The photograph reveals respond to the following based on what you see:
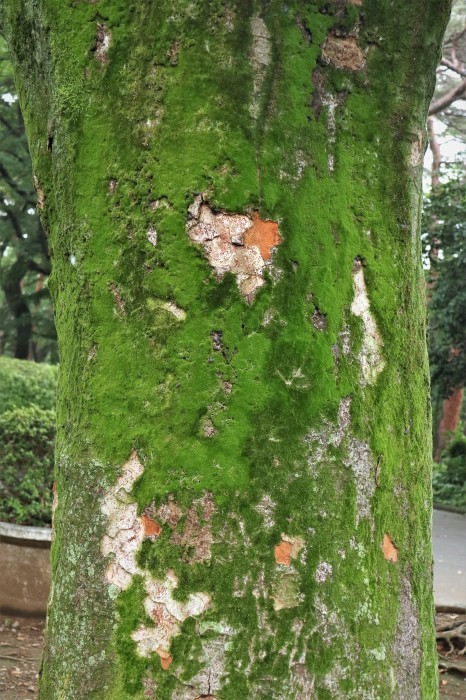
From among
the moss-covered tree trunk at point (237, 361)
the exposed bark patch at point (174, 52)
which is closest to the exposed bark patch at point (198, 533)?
the moss-covered tree trunk at point (237, 361)

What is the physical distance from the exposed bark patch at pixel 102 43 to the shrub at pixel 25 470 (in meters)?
5.21

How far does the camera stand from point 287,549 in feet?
6.44

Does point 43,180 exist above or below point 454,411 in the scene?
below

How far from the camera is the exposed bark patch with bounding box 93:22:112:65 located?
219 cm

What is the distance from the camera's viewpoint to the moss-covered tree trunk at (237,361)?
77.1 inches

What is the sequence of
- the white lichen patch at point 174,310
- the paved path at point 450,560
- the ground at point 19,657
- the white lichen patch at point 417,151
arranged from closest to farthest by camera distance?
the white lichen patch at point 174,310 < the white lichen patch at point 417,151 < the ground at point 19,657 < the paved path at point 450,560

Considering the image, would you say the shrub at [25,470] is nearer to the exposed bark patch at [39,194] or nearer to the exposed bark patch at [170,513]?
the exposed bark patch at [39,194]

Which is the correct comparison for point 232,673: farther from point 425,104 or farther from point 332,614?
point 425,104

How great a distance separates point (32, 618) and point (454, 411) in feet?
53.7

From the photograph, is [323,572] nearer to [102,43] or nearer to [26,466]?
[102,43]

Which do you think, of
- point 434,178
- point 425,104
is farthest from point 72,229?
point 434,178

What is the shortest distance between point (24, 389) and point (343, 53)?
9.22m

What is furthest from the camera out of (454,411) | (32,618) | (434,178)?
(454,411)

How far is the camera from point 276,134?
2096 mm
